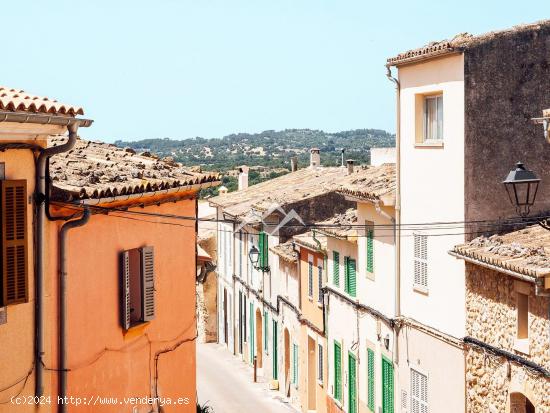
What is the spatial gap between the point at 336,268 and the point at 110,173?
15647 mm

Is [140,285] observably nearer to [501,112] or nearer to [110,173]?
[110,173]

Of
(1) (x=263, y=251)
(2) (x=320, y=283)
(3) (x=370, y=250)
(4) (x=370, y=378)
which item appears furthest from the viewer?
(1) (x=263, y=251)

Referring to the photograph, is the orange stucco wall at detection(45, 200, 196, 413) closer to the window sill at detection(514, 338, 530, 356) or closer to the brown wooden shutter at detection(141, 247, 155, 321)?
the brown wooden shutter at detection(141, 247, 155, 321)

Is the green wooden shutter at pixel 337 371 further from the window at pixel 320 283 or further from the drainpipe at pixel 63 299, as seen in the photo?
the drainpipe at pixel 63 299

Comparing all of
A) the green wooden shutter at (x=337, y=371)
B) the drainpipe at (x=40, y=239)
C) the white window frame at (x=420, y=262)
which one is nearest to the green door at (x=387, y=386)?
the white window frame at (x=420, y=262)

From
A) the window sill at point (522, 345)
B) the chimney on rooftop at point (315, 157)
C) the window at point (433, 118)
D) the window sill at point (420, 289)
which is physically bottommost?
the window sill at point (522, 345)

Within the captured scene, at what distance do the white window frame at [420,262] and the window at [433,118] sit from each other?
6.53 ft

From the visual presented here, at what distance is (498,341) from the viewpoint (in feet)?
57.9

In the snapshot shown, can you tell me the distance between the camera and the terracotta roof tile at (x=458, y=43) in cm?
1909

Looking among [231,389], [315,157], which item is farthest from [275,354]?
[315,157]

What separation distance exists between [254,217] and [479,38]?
761 inches

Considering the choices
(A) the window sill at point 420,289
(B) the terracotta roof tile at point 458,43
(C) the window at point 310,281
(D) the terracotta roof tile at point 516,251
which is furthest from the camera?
(C) the window at point 310,281

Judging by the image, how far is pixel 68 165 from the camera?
13.1 metres

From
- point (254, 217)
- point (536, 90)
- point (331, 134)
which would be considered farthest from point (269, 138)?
point (536, 90)
